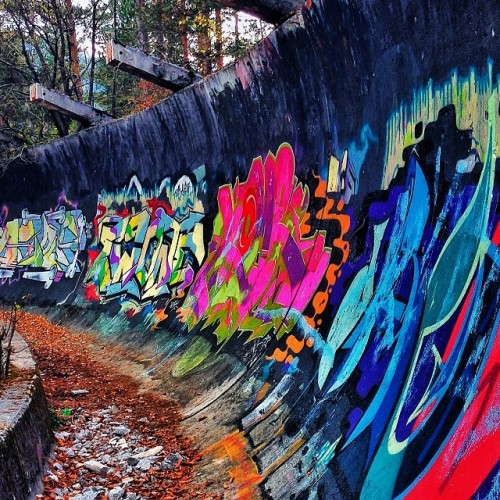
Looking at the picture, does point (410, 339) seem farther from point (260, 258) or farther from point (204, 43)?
point (204, 43)

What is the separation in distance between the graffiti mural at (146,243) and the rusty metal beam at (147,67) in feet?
5.35

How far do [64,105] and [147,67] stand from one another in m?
4.11

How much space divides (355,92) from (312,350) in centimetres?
272

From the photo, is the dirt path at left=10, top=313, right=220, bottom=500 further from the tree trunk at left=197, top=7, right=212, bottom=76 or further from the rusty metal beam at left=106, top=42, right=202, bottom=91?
the tree trunk at left=197, top=7, right=212, bottom=76

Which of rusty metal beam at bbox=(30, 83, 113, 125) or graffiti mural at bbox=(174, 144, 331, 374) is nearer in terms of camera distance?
graffiti mural at bbox=(174, 144, 331, 374)

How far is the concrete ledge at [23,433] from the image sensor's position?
3965 mm

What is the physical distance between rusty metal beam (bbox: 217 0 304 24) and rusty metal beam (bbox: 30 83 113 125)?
296 inches

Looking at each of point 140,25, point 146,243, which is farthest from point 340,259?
point 140,25

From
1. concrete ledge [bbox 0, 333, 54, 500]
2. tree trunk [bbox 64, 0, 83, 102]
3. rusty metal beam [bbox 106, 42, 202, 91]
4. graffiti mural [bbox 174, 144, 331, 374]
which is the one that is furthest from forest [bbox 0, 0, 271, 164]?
concrete ledge [bbox 0, 333, 54, 500]

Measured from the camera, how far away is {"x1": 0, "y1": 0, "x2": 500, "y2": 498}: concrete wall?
3.42m

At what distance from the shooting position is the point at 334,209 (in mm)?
5992

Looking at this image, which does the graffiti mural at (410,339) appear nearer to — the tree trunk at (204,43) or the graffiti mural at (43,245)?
the graffiti mural at (43,245)

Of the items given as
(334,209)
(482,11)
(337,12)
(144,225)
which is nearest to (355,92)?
(337,12)

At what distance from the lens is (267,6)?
22.2 feet
